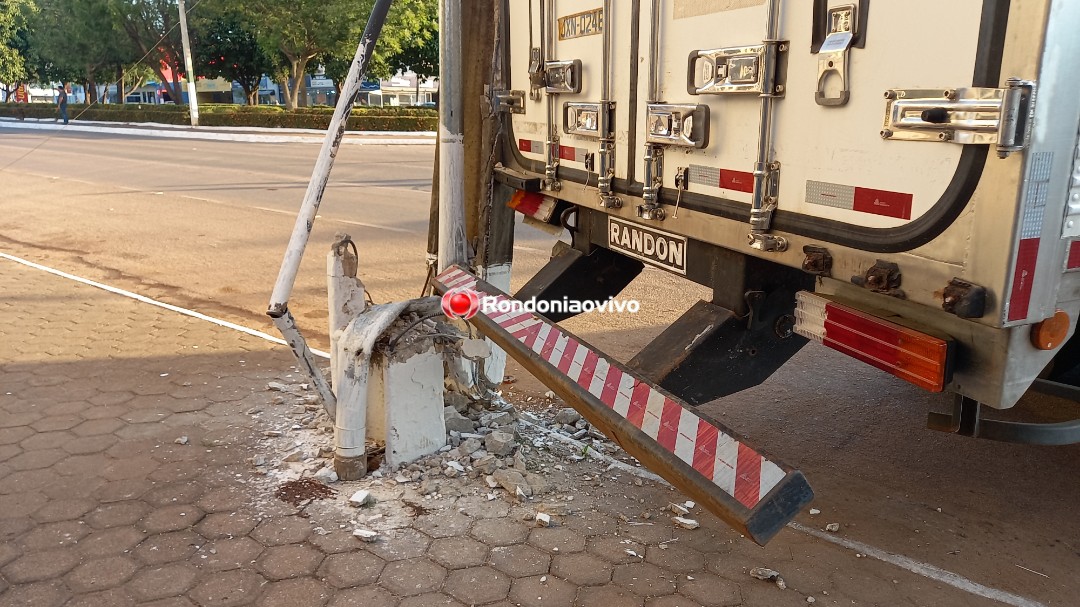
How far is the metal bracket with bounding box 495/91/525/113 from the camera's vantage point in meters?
4.54

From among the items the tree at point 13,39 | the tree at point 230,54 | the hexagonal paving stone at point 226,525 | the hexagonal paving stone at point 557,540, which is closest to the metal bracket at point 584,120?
the hexagonal paving stone at point 557,540

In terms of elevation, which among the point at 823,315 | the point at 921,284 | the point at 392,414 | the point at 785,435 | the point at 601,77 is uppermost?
the point at 601,77

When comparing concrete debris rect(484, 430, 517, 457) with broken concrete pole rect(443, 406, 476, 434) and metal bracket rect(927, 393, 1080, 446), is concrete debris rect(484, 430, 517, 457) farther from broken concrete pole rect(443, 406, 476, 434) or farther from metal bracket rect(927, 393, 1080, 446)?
metal bracket rect(927, 393, 1080, 446)

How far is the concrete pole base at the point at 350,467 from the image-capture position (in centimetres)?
390

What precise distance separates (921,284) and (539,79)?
247 centimetres

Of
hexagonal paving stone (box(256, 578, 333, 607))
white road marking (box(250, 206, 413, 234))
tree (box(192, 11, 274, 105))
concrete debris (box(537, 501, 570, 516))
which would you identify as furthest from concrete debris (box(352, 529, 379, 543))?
tree (box(192, 11, 274, 105))

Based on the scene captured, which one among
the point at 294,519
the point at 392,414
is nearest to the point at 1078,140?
the point at 392,414

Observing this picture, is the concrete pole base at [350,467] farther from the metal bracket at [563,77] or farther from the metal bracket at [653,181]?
the metal bracket at [563,77]

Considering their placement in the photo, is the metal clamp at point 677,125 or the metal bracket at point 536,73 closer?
the metal clamp at point 677,125

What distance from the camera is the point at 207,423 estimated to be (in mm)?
4676

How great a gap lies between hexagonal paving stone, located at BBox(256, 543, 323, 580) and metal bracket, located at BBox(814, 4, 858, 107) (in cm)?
260

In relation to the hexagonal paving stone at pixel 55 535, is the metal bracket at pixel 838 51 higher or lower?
higher

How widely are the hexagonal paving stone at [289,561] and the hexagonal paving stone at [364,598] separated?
22 centimetres

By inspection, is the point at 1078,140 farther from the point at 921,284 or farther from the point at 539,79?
the point at 539,79
